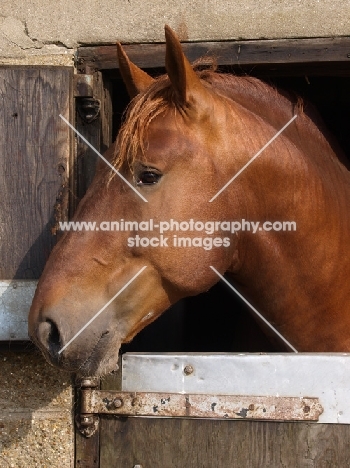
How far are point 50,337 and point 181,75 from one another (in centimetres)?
88

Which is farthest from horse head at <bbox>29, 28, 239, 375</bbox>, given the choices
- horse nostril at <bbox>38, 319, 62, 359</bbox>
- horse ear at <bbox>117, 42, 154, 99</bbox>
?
horse ear at <bbox>117, 42, 154, 99</bbox>

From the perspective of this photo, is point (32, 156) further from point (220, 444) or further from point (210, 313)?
point (210, 313)

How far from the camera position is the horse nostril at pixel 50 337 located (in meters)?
1.74

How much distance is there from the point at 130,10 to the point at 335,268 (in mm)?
1257

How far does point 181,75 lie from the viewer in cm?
183

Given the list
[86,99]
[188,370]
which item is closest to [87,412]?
[188,370]

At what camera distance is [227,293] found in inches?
131

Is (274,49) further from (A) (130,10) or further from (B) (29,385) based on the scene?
(B) (29,385)

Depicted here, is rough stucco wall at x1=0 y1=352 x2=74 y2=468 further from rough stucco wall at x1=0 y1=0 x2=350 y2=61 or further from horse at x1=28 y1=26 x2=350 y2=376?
rough stucco wall at x1=0 y1=0 x2=350 y2=61

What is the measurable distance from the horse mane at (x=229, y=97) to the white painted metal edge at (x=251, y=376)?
0.67m

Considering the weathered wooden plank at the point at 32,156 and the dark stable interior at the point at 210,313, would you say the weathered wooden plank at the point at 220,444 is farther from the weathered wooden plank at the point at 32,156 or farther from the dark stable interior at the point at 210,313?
the dark stable interior at the point at 210,313

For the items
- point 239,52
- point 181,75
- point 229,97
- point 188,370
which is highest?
point 239,52

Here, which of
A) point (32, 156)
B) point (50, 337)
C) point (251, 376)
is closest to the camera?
point (50, 337)

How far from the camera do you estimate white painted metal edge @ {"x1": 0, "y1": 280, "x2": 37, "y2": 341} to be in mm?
2160
